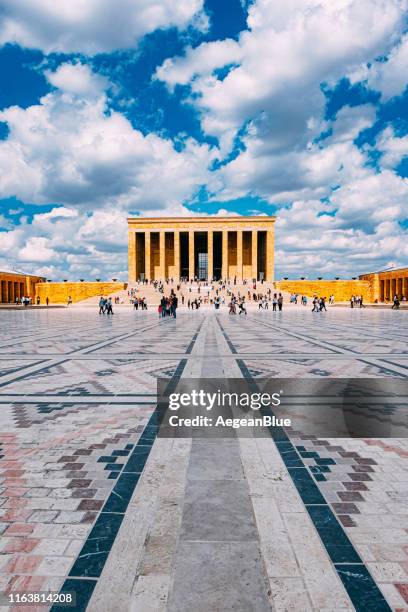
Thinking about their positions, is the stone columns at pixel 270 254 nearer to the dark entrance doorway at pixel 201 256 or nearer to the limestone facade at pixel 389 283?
the dark entrance doorway at pixel 201 256

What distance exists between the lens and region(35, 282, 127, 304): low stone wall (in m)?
57.4

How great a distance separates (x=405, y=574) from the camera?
1848 millimetres

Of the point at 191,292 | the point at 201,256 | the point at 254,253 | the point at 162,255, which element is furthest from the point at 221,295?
the point at 201,256

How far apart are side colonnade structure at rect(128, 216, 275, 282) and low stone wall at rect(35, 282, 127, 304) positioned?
6036mm

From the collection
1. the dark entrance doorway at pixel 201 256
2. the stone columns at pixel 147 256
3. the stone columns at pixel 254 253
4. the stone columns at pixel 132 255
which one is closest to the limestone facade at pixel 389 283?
the stone columns at pixel 254 253

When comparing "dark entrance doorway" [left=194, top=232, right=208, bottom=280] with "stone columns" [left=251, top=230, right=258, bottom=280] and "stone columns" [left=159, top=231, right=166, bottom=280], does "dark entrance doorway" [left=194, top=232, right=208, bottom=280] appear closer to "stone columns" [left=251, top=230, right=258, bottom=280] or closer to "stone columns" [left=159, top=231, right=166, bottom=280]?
"stone columns" [left=159, top=231, right=166, bottom=280]

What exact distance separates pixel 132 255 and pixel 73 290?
1071 centimetres

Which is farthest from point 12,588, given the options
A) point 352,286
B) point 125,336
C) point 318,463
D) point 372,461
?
point 352,286

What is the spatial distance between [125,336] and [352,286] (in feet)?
171

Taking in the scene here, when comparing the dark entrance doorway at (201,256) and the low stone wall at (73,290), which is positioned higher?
the dark entrance doorway at (201,256)

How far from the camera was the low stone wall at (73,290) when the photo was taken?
57375 mm

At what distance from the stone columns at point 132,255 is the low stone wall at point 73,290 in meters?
5.80

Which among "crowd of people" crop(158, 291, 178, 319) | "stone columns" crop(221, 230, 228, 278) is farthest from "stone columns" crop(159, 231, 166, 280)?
"crowd of people" crop(158, 291, 178, 319)

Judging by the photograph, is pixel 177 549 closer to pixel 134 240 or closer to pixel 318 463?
pixel 318 463
